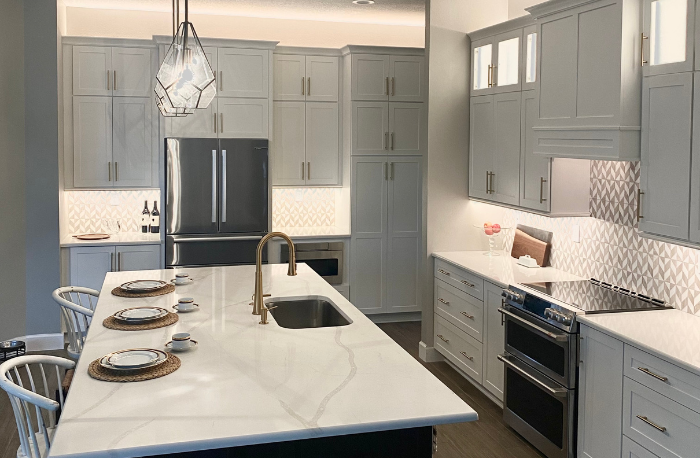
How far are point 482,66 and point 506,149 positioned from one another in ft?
2.52

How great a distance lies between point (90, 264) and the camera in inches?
237

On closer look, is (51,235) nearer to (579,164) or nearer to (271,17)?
(271,17)

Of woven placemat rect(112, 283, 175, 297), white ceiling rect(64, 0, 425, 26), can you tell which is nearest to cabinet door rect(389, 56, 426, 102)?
white ceiling rect(64, 0, 425, 26)

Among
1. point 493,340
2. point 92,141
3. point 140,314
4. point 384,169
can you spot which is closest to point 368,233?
point 384,169

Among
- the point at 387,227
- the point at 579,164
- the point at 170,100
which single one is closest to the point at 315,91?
the point at 387,227

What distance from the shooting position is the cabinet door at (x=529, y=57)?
4.36 m

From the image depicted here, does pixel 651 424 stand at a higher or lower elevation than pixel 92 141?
lower

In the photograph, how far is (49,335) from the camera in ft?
19.2

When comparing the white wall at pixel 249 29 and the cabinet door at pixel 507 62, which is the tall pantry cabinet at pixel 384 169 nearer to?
the white wall at pixel 249 29

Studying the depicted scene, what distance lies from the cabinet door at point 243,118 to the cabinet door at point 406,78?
4.12 feet

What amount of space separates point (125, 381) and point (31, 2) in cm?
446

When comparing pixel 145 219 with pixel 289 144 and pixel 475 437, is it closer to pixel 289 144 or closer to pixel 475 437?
pixel 289 144

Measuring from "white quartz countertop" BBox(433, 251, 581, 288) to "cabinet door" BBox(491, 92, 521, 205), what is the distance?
1.49 ft

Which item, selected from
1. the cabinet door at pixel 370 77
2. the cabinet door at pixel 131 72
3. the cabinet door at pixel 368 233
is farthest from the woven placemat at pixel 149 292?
the cabinet door at pixel 370 77
